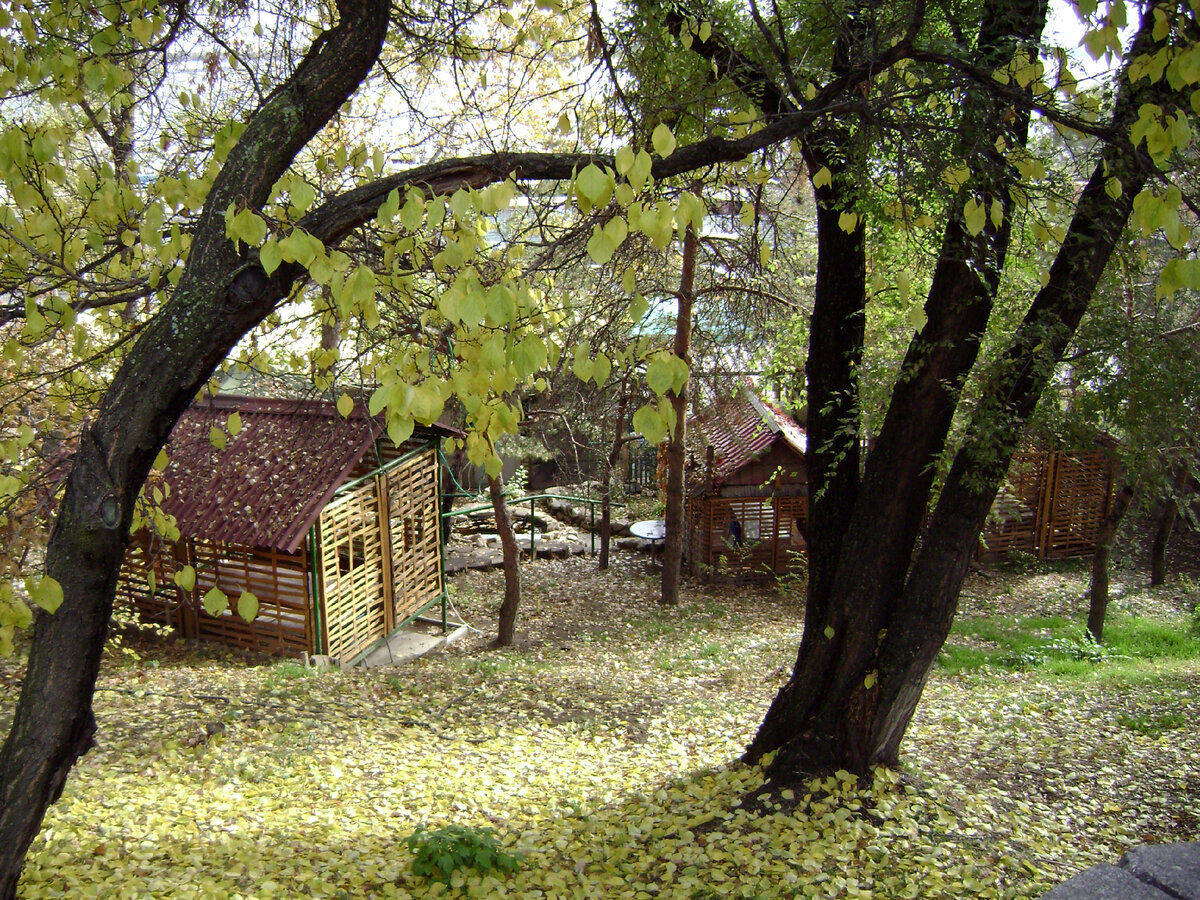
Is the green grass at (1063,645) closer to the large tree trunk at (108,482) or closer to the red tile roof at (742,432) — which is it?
the red tile roof at (742,432)

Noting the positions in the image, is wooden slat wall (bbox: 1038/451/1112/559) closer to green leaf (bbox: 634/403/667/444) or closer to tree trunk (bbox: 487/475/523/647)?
tree trunk (bbox: 487/475/523/647)

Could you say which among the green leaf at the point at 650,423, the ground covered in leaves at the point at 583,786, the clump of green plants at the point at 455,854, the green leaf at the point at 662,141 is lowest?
the ground covered in leaves at the point at 583,786

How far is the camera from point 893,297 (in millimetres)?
9578

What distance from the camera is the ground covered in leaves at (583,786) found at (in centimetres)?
375

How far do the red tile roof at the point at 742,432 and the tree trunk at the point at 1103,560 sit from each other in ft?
16.0

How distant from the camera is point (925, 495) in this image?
4.59m

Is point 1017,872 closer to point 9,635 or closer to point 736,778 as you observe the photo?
point 736,778

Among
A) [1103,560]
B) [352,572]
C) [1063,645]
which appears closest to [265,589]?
[352,572]

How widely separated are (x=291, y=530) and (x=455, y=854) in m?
5.66

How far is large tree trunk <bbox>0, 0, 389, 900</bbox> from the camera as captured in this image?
8.37 feet

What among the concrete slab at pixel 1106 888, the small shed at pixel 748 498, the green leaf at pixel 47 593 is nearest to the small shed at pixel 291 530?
the small shed at pixel 748 498

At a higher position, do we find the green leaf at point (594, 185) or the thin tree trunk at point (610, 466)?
the green leaf at point (594, 185)

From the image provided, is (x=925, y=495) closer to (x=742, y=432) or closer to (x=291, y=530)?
(x=291, y=530)

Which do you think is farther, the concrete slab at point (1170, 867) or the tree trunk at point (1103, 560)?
the tree trunk at point (1103, 560)
